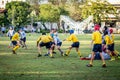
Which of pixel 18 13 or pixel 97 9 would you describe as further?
pixel 18 13

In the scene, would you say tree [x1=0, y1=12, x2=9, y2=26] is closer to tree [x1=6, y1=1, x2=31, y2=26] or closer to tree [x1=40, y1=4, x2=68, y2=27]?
tree [x1=6, y1=1, x2=31, y2=26]

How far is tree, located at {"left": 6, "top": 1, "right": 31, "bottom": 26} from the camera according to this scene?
306 ft

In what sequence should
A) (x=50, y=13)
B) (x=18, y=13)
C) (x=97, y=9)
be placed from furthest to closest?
(x=50, y=13) < (x=18, y=13) < (x=97, y=9)

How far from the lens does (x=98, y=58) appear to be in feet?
72.7

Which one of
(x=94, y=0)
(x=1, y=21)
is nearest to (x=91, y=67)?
(x=94, y=0)

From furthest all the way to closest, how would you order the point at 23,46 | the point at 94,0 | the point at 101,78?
the point at 94,0
the point at 23,46
the point at 101,78

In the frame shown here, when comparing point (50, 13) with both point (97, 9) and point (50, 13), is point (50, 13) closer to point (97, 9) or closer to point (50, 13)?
point (50, 13)

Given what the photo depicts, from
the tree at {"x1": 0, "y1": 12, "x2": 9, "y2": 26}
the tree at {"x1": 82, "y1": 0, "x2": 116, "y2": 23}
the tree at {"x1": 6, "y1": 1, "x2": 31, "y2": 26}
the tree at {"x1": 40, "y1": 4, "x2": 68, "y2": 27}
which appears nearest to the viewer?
the tree at {"x1": 82, "y1": 0, "x2": 116, "y2": 23}

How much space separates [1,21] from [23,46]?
57.9 meters

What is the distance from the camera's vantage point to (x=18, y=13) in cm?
9531

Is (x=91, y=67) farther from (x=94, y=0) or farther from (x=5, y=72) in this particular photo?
(x=94, y=0)

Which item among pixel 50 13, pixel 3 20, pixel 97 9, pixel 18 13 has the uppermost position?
pixel 97 9

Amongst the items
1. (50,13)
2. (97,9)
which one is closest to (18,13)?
(50,13)

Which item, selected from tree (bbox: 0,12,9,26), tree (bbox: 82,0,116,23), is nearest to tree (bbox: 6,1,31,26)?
tree (bbox: 0,12,9,26)
